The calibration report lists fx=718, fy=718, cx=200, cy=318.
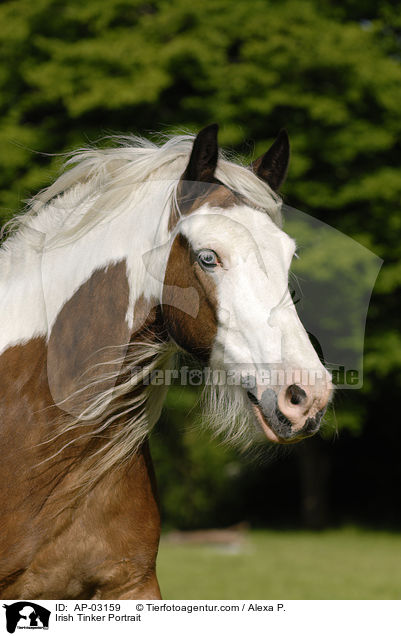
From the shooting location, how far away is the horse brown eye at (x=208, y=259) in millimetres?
2867

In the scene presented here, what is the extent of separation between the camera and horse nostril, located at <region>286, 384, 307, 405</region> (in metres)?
2.64

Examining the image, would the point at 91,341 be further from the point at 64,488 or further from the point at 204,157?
the point at 204,157

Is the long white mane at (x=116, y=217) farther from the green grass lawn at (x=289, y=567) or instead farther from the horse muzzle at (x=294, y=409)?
the green grass lawn at (x=289, y=567)

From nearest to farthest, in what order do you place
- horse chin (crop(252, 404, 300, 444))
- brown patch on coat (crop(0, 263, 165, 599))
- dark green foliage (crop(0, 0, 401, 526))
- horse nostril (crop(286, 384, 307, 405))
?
1. horse nostril (crop(286, 384, 307, 405))
2. horse chin (crop(252, 404, 300, 444))
3. brown patch on coat (crop(0, 263, 165, 599))
4. dark green foliage (crop(0, 0, 401, 526))

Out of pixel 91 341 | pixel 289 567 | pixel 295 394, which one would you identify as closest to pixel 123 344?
pixel 91 341

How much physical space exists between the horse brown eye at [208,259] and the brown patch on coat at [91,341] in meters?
0.43

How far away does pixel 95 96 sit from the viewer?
1273cm

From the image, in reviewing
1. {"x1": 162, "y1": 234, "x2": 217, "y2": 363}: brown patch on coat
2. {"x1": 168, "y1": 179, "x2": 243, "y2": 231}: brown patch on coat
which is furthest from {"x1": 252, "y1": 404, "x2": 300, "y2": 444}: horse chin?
{"x1": 168, "y1": 179, "x2": 243, "y2": 231}: brown patch on coat

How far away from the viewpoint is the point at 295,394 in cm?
265

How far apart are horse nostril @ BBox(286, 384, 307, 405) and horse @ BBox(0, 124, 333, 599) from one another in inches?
4.5

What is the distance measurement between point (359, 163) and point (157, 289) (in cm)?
1168

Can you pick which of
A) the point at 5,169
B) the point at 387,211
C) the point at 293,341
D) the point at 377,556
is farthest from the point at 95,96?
the point at 293,341

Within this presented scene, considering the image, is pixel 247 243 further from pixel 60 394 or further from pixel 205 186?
pixel 60 394
